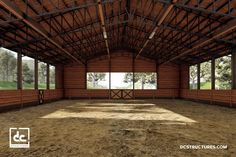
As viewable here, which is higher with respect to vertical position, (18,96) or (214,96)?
(18,96)

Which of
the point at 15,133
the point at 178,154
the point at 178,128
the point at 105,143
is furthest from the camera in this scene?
the point at 178,128

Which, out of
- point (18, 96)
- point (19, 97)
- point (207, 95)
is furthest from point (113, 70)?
point (18, 96)

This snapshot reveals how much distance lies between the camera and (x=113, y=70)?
25.2 metres

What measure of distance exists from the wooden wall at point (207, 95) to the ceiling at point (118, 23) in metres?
3.51

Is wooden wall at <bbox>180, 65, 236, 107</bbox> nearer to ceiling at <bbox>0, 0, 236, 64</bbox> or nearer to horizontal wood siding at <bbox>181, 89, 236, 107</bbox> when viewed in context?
horizontal wood siding at <bbox>181, 89, 236, 107</bbox>

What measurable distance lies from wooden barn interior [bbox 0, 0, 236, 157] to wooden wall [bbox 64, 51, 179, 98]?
0.13 metres

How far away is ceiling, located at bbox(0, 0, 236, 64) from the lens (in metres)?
9.52

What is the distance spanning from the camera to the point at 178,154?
14.3 ft

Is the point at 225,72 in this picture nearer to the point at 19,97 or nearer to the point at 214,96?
Result: the point at 214,96

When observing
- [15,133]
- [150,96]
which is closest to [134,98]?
[150,96]

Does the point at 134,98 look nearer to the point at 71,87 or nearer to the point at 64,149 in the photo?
the point at 71,87

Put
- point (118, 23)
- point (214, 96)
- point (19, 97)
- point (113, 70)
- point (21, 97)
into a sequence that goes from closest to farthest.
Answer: point (118, 23)
point (19, 97)
point (21, 97)
point (214, 96)
point (113, 70)

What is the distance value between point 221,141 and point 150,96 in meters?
20.2

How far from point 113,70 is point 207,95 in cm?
1161
